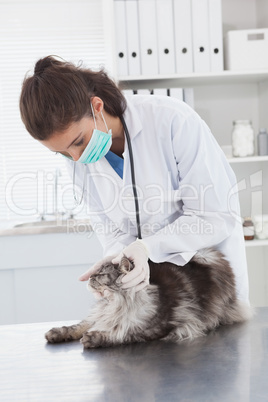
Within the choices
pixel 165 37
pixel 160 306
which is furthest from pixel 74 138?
pixel 165 37

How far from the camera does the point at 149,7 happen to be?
8.30ft

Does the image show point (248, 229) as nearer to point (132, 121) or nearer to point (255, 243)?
point (255, 243)

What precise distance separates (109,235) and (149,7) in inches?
60.7

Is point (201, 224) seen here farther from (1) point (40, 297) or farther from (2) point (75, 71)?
(1) point (40, 297)

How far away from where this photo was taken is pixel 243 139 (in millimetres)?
2729

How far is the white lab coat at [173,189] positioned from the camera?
4.06 feet

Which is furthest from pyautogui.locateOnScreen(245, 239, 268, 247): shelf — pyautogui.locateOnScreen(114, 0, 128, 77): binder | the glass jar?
pyautogui.locateOnScreen(114, 0, 128, 77): binder

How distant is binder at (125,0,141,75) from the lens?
8.29 ft

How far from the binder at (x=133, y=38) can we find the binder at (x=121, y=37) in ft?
0.07

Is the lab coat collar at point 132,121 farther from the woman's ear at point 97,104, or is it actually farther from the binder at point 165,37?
the binder at point 165,37

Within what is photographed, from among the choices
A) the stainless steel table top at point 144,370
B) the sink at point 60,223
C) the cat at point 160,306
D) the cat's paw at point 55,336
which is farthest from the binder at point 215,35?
the cat's paw at point 55,336

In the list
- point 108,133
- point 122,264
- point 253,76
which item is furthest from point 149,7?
point 122,264

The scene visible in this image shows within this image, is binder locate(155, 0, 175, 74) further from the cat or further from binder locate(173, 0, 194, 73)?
the cat

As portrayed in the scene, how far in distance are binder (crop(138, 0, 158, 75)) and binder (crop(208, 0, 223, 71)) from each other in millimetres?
309
